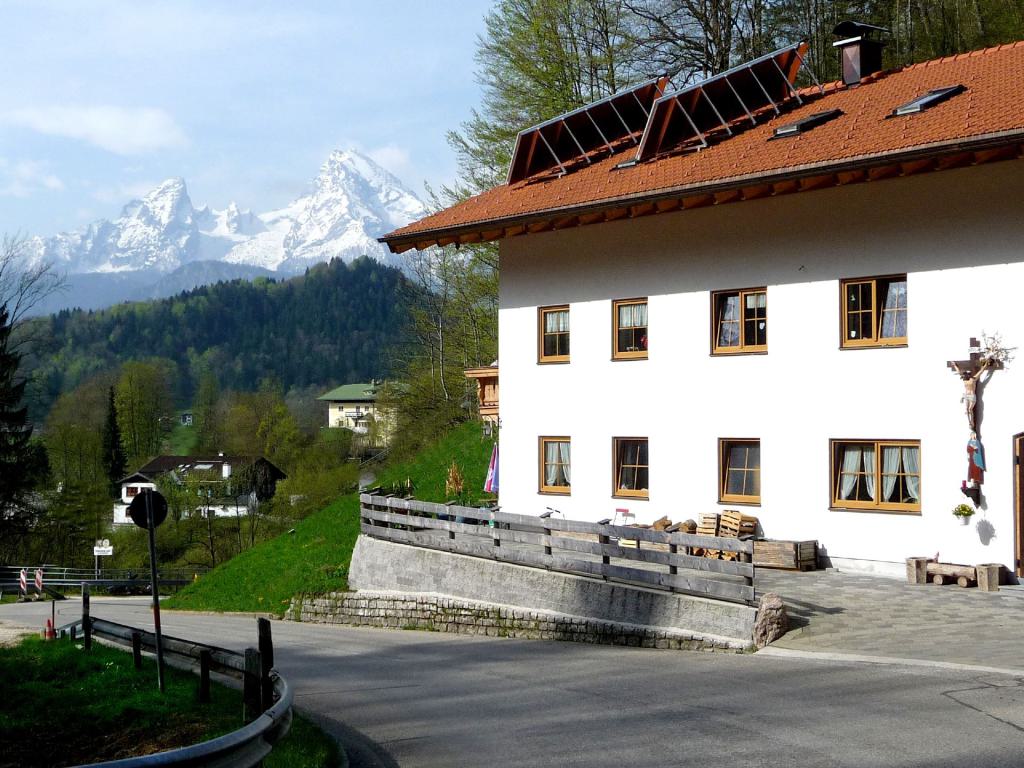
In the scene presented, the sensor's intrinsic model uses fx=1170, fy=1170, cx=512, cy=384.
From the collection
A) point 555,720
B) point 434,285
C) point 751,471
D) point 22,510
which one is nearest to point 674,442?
point 751,471

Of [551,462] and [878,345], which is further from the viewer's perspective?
[551,462]

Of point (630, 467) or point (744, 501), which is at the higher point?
point (630, 467)

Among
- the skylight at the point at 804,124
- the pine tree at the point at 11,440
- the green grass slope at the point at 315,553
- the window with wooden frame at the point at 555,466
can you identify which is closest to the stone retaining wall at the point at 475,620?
the green grass slope at the point at 315,553

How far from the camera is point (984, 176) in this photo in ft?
59.0

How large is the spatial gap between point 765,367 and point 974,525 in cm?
458

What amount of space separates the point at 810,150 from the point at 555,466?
8673 millimetres

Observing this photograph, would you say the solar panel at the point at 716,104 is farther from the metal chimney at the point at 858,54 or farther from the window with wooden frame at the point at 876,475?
the window with wooden frame at the point at 876,475

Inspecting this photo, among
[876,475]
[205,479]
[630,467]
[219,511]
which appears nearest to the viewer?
[876,475]

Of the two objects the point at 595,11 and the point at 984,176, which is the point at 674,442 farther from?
the point at 595,11

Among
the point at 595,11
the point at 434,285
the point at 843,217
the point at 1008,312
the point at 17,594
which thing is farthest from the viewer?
the point at 17,594

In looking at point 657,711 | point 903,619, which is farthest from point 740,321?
point 657,711

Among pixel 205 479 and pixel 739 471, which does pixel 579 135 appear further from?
pixel 205 479

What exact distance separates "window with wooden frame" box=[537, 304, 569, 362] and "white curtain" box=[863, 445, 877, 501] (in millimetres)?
6868

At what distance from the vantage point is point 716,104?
80.6 feet
